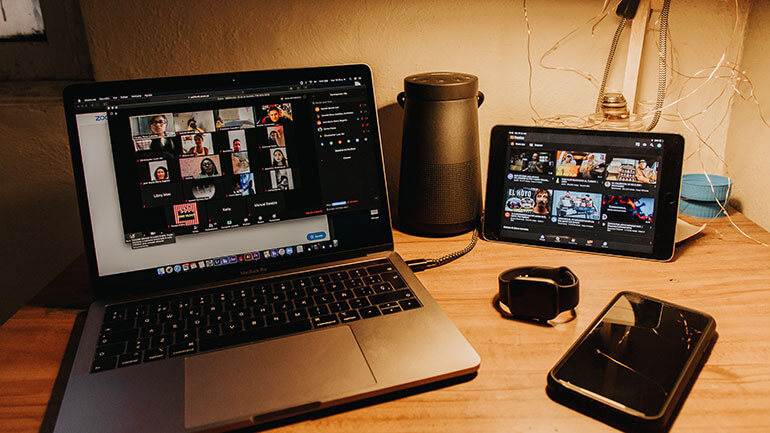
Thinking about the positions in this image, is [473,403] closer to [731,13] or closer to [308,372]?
[308,372]

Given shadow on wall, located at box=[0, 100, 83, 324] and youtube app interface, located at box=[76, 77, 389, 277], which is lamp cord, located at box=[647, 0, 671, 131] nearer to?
youtube app interface, located at box=[76, 77, 389, 277]

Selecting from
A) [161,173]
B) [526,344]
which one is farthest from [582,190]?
[161,173]

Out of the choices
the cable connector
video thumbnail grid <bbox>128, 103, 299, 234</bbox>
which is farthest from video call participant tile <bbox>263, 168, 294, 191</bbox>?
the cable connector

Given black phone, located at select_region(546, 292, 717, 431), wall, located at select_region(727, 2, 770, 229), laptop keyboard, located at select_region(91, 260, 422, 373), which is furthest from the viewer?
wall, located at select_region(727, 2, 770, 229)

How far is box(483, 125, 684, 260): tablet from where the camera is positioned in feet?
2.89

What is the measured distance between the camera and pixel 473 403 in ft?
1.96

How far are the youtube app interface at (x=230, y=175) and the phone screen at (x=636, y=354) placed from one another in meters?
0.37

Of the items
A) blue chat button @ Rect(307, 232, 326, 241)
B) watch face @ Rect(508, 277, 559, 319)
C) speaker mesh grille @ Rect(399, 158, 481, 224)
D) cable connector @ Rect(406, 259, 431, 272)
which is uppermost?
speaker mesh grille @ Rect(399, 158, 481, 224)

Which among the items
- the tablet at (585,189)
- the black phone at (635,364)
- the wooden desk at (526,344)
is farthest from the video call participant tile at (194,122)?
the black phone at (635,364)

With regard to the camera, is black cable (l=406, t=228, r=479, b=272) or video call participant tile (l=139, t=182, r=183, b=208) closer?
video call participant tile (l=139, t=182, r=183, b=208)

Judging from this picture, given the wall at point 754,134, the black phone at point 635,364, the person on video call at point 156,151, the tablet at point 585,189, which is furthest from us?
the wall at point 754,134

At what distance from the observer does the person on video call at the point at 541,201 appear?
936mm

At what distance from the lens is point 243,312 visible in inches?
29.0

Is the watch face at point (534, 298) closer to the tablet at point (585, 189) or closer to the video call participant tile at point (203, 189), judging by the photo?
the tablet at point (585, 189)
